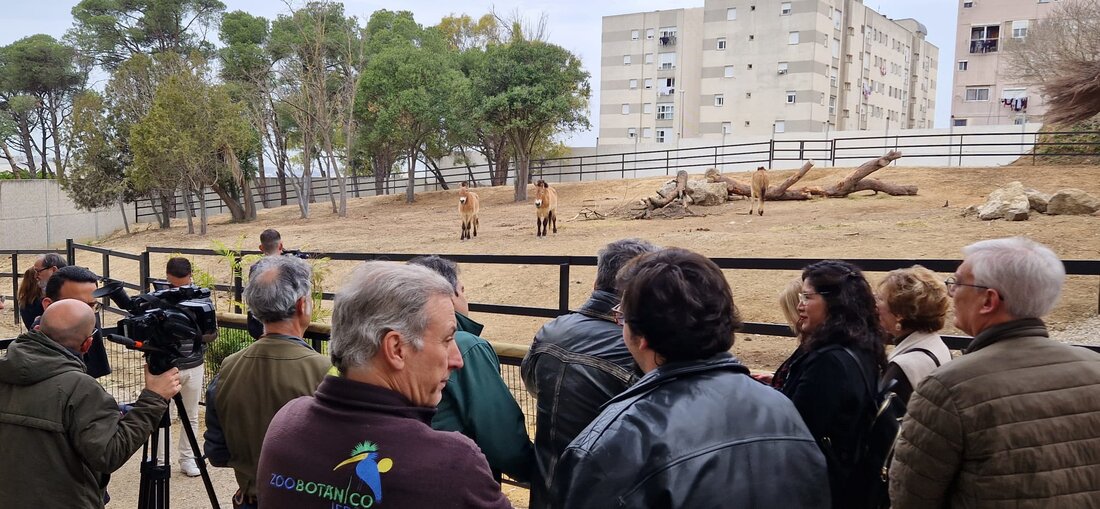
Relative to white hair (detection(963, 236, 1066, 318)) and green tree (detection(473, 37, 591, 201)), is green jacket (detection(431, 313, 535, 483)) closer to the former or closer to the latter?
white hair (detection(963, 236, 1066, 318))

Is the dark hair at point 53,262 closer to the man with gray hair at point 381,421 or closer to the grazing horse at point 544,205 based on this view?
the man with gray hair at point 381,421

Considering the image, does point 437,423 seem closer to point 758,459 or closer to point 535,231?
point 758,459

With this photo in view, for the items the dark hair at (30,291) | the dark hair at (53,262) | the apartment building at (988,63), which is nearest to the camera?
the dark hair at (53,262)

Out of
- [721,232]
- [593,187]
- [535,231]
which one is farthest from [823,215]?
[593,187]

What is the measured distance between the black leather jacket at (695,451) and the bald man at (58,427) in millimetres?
1760

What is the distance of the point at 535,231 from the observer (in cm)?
1870

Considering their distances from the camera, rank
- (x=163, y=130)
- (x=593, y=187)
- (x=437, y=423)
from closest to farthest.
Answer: (x=437, y=423), (x=163, y=130), (x=593, y=187)

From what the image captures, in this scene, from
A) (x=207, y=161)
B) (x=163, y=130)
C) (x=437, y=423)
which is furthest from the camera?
(x=207, y=161)

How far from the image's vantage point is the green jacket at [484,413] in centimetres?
214

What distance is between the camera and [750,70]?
51125mm

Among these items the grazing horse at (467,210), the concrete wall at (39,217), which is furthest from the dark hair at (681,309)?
the concrete wall at (39,217)

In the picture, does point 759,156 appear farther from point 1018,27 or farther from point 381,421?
point 381,421

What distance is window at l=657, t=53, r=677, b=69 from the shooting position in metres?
54.8

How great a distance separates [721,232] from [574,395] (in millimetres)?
13299
